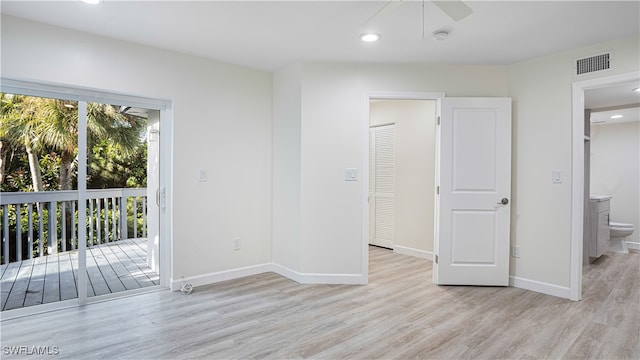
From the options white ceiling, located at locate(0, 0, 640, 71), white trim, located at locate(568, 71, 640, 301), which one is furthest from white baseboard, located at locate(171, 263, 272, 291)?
white trim, located at locate(568, 71, 640, 301)

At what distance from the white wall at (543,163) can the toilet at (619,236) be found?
299 cm

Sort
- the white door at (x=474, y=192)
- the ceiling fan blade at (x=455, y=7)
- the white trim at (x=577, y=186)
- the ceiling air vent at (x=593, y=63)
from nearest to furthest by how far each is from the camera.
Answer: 1. the ceiling fan blade at (x=455, y=7)
2. the ceiling air vent at (x=593, y=63)
3. the white trim at (x=577, y=186)
4. the white door at (x=474, y=192)

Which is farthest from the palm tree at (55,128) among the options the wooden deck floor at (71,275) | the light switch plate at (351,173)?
the light switch plate at (351,173)

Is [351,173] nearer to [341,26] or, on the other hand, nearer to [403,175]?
[341,26]

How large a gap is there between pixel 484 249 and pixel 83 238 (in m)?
3.96

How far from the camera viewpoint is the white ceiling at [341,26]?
8.41 feet

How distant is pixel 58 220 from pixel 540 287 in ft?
15.3

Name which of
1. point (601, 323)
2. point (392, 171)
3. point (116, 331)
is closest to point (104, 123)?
point (116, 331)

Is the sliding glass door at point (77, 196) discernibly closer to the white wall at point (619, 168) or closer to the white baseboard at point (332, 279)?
the white baseboard at point (332, 279)

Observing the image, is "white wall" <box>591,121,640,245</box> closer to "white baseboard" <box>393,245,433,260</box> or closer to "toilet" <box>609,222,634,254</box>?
"toilet" <box>609,222,634,254</box>

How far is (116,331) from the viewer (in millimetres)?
2684

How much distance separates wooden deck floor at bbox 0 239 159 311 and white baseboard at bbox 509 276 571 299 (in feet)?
12.4

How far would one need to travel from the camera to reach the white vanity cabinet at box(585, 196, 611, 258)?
497 cm

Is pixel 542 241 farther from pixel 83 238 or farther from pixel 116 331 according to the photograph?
pixel 83 238
